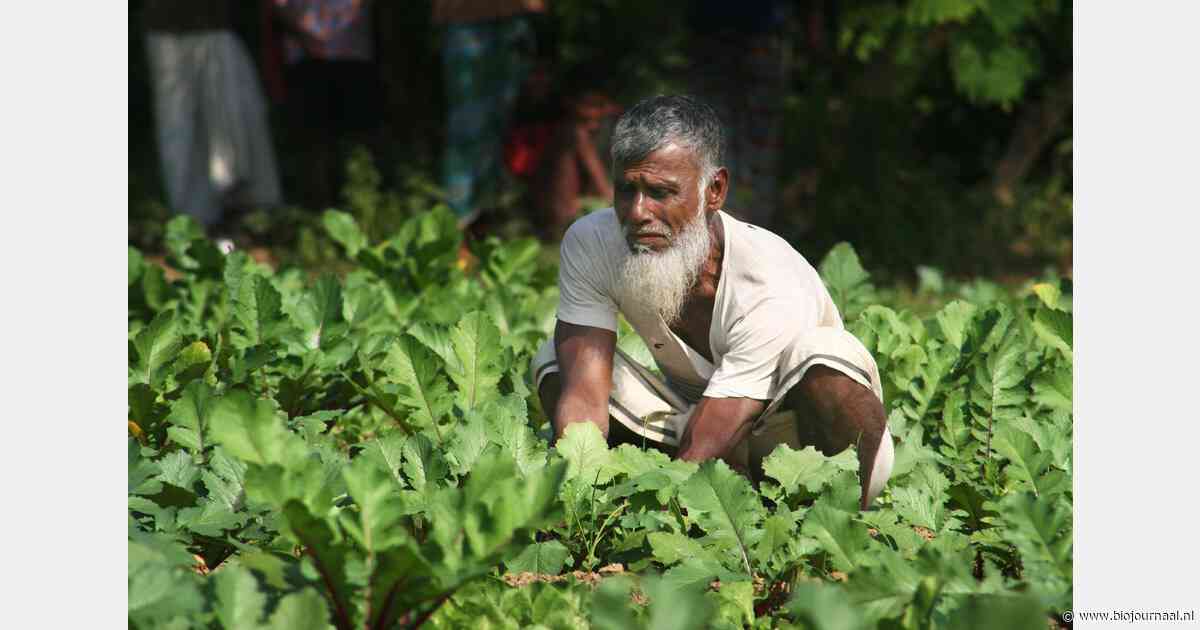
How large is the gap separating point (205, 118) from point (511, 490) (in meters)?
7.69

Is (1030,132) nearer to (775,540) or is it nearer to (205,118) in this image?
(205,118)

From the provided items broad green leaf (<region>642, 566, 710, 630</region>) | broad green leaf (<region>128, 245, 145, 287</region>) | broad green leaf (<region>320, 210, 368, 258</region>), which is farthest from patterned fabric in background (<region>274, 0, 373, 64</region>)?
broad green leaf (<region>642, 566, 710, 630</region>)

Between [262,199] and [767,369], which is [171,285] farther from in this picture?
[262,199]

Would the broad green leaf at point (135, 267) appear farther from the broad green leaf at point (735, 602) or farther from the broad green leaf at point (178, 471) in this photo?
the broad green leaf at point (735, 602)

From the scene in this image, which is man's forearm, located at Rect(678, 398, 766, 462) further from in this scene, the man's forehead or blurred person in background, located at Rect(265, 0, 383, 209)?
blurred person in background, located at Rect(265, 0, 383, 209)

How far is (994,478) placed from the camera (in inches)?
163

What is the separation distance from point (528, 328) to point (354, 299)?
23.6 inches

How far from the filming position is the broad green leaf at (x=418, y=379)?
13.9 ft

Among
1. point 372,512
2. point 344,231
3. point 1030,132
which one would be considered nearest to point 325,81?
point 344,231

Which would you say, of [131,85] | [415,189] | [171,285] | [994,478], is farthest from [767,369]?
[131,85]

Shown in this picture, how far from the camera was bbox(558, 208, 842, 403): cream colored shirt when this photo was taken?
3.91 metres

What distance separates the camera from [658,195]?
152 inches

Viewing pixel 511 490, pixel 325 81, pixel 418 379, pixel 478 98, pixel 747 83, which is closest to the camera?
pixel 511 490

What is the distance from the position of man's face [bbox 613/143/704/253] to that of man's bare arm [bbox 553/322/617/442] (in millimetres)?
352
